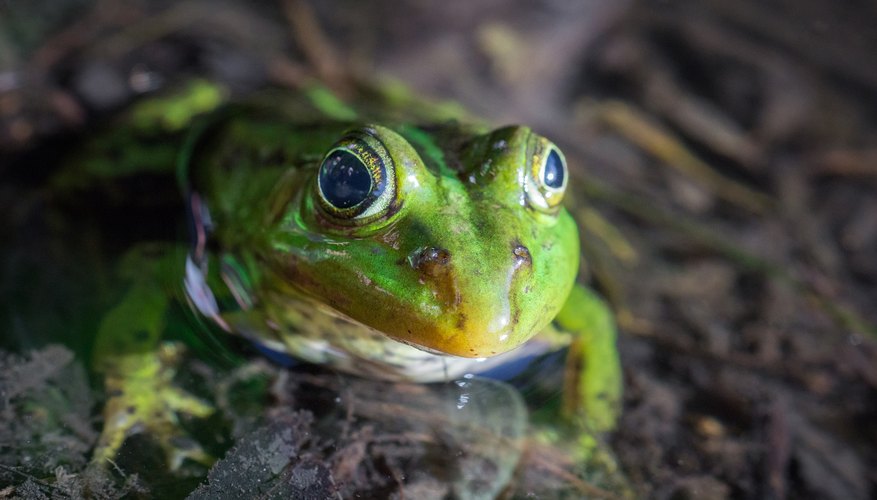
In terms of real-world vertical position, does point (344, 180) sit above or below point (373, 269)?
above

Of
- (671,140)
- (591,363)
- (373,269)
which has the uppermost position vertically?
(373,269)

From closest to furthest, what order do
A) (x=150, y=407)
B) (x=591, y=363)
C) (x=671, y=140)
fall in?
(x=150, y=407) → (x=591, y=363) → (x=671, y=140)

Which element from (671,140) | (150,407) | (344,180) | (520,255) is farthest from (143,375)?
(671,140)

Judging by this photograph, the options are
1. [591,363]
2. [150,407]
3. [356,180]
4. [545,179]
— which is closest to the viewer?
[356,180]

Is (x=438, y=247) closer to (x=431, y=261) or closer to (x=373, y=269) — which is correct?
(x=431, y=261)

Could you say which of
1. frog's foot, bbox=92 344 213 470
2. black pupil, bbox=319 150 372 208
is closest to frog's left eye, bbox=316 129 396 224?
black pupil, bbox=319 150 372 208

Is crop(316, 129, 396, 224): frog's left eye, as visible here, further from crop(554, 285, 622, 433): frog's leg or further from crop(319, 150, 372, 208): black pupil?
crop(554, 285, 622, 433): frog's leg

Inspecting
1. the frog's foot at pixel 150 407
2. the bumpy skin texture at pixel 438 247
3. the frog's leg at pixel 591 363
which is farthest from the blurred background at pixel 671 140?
the bumpy skin texture at pixel 438 247

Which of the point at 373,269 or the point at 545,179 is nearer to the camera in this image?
the point at 373,269
